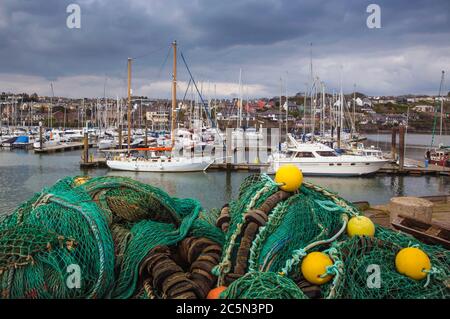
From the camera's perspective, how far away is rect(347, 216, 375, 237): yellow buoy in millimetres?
3984

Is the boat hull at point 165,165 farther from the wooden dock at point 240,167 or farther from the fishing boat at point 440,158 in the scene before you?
the fishing boat at point 440,158

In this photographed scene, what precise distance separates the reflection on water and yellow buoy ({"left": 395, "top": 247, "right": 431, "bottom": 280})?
15.2 metres

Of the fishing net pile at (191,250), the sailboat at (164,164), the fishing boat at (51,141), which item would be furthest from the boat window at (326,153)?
the fishing boat at (51,141)

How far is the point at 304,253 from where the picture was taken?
362 centimetres

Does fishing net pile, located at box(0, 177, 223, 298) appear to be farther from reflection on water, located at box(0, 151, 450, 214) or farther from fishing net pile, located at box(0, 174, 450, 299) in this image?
reflection on water, located at box(0, 151, 450, 214)

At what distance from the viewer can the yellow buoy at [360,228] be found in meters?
3.98

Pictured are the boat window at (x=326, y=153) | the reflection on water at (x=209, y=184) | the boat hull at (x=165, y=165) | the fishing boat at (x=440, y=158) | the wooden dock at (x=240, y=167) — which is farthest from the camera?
the fishing boat at (x=440, y=158)

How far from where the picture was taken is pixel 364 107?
17412 centimetres

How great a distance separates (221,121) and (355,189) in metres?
73.9

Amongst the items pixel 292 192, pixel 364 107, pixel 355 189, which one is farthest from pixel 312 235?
pixel 364 107

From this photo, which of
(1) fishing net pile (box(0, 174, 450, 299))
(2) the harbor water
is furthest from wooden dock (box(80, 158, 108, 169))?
(1) fishing net pile (box(0, 174, 450, 299))

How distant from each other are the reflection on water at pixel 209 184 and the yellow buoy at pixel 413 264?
1523 centimetres

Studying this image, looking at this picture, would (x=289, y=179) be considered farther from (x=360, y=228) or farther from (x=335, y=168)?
(x=335, y=168)
